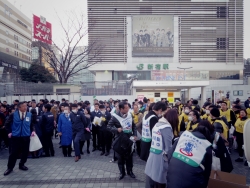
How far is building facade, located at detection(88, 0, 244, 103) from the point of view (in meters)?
35.3

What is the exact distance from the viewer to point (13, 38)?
47.2m

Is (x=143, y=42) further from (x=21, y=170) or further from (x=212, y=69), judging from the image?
(x=21, y=170)

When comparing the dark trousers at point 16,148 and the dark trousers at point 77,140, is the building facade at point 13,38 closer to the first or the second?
the dark trousers at point 77,140

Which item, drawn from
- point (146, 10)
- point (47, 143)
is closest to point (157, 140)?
point (47, 143)

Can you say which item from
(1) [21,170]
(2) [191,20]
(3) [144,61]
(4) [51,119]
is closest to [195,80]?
(3) [144,61]

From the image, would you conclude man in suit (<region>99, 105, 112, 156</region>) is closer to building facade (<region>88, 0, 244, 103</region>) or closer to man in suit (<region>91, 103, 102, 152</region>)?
man in suit (<region>91, 103, 102, 152</region>)

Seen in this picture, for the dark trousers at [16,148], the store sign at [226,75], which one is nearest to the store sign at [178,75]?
the store sign at [226,75]

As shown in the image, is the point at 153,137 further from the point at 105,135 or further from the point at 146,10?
the point at 146,10

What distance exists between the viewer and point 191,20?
1414 inches

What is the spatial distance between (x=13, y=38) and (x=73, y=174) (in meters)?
49.2

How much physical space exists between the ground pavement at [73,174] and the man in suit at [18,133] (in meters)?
0.36

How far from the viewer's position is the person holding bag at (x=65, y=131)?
7383mm

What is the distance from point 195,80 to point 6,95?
18272 millimetres

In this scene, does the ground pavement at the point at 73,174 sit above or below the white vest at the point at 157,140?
below
